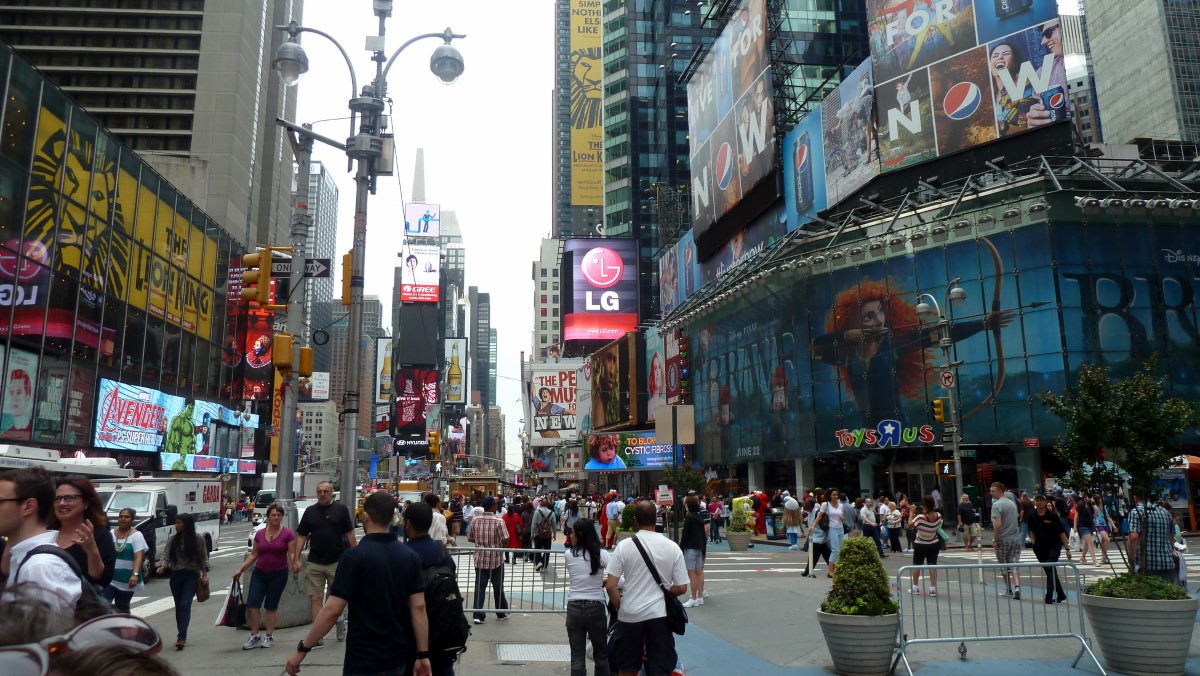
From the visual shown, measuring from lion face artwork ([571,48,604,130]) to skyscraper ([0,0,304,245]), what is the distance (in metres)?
42.5

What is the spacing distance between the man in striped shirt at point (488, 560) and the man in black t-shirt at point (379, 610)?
6742mm

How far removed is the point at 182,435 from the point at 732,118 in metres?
40.8

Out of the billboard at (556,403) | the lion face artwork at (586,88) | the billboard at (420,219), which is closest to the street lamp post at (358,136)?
the billboard at (420,219)

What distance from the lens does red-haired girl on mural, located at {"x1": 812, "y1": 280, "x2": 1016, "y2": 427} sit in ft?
120

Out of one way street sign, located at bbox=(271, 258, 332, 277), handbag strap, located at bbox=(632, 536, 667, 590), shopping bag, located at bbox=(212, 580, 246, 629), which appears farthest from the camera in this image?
one way street sign, located at bbox=(271, 258, 332, 277)

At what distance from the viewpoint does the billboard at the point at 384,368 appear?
87.8 m

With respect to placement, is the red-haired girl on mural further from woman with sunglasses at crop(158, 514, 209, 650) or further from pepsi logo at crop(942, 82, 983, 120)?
woman with sunglasses at crop(158, 514, 209, 650)

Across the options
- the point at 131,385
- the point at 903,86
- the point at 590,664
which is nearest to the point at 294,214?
the point at 590,664

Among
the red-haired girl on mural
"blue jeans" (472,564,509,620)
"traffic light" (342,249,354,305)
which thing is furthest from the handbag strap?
the red-haired girl on mural

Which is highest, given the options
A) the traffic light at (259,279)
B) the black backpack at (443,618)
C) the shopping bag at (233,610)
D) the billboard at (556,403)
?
the billboard at (556,403)

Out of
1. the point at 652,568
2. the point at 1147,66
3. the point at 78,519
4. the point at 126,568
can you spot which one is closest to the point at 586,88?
the point at 1147,66

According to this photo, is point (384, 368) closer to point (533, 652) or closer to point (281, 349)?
point (281, 349)

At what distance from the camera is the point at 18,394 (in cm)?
3575

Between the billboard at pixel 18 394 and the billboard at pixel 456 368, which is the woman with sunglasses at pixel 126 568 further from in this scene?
the billboard at pixel 456 368
